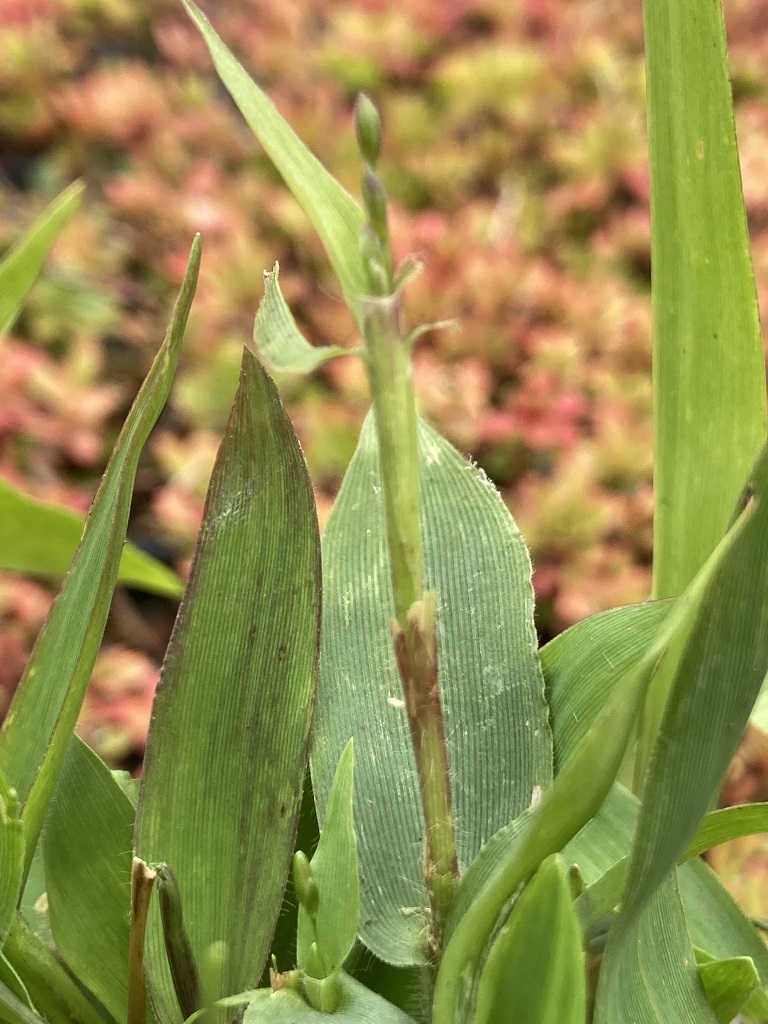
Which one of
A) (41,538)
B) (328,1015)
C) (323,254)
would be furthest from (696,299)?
(323,254)

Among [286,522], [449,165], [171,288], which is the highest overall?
[449,165]

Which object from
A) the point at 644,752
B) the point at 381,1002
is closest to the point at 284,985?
the point at 381,1002

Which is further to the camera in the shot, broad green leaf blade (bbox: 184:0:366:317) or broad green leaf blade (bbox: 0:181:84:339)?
broad green leaf blade (bbox: 0:181:84:339)

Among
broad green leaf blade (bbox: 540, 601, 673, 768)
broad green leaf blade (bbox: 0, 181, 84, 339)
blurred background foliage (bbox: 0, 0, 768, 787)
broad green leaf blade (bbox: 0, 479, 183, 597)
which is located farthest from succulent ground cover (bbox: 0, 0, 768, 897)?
broad green leaf blade (bbox: 540, 601, 673, 768)

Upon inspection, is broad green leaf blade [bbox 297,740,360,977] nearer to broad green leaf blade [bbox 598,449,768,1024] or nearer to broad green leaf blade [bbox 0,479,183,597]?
broad green leaf blade [bbox 598,449,768,1024]

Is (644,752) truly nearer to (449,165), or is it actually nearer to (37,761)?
(37,761)

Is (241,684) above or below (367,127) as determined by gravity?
below

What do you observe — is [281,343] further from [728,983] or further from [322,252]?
[322,252]
